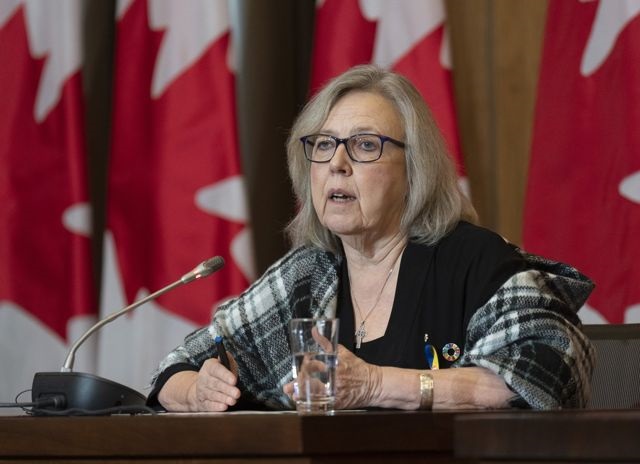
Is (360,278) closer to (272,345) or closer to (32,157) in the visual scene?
(272,345)

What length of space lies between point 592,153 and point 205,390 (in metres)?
1.46

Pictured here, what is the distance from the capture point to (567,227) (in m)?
3.01

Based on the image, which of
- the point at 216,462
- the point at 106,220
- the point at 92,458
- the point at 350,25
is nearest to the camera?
the point at 216,462

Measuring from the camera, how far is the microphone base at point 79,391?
1932mm

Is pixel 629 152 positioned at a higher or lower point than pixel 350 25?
lower

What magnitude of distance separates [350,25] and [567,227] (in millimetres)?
962

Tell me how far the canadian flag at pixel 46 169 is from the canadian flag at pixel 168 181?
0.13m

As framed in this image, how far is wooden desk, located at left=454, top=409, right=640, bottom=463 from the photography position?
1157 millimetres

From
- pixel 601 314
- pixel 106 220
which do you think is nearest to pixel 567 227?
pixel 601 314

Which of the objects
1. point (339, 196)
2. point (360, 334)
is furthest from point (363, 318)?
point (339, 196)

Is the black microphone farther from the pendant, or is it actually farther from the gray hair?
the gray hair

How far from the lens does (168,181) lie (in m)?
3.43

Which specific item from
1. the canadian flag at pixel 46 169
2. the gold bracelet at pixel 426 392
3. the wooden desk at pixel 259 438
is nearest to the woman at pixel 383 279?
the gold bracelet at pixel 426 392

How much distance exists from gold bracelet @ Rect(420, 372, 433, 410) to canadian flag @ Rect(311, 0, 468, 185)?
139cm
